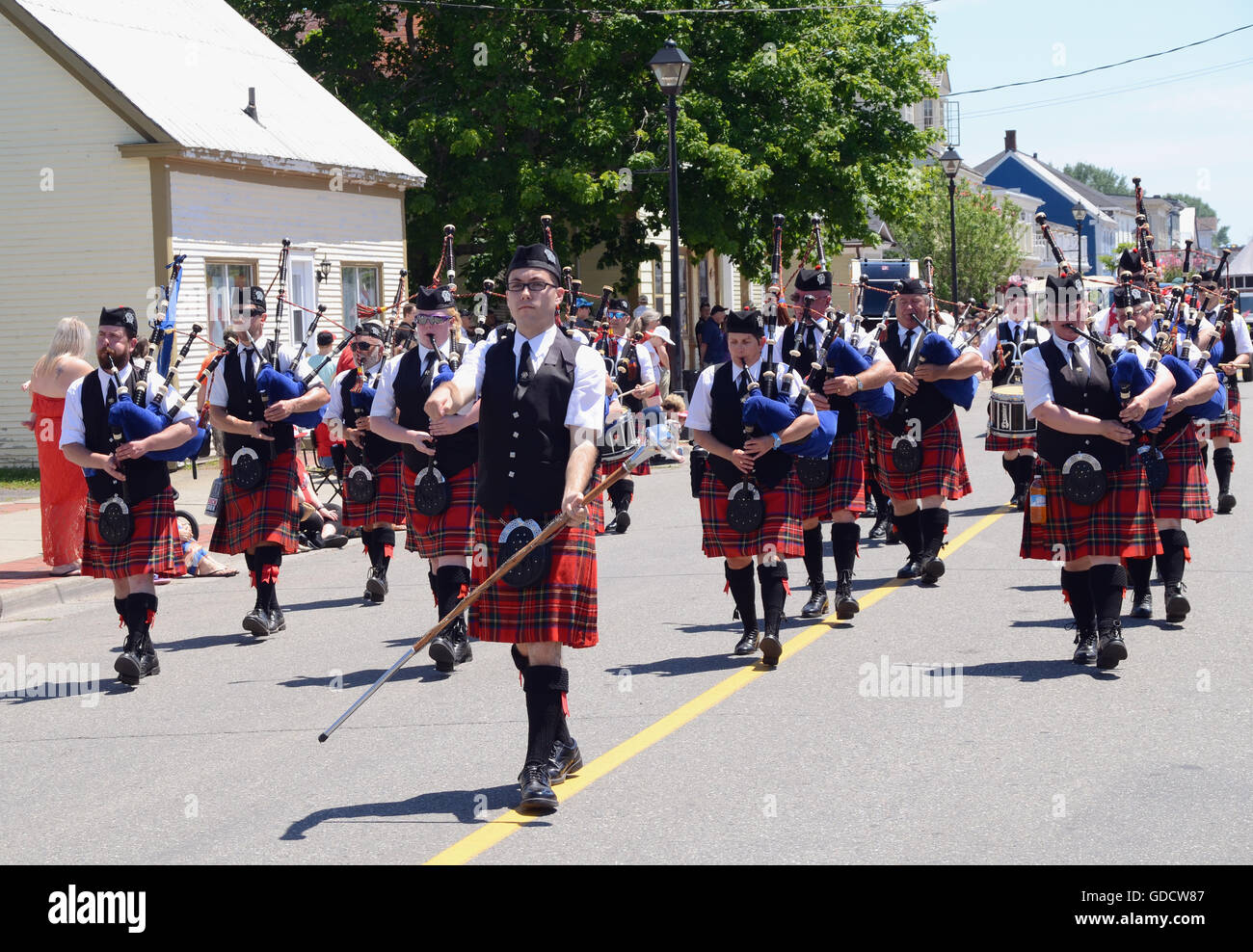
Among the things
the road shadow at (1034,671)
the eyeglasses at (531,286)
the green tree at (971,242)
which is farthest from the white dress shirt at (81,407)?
the green tree at (971,242)

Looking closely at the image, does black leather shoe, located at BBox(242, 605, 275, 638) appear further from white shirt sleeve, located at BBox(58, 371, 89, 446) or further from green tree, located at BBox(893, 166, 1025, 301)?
green tree, located at BBox(893, 166, 1025, 301)

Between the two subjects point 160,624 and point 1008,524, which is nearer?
point 160,624

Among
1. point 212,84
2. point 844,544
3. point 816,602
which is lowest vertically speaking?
point 816,602

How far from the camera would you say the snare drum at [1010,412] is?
11.1 meters

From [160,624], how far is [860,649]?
463 cm

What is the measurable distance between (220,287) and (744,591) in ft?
47.9

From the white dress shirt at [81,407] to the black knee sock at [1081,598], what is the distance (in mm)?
4561

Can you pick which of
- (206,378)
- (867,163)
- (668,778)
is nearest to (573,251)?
(867,163)

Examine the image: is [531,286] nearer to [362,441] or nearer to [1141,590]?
[1141,590]

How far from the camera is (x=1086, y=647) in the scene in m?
7.58

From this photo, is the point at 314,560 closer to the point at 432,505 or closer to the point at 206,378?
the point at 206,378

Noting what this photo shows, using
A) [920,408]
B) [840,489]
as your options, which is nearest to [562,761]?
[840,489]

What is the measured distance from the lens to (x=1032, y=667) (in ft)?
24.7

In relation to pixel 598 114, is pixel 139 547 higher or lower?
lower
